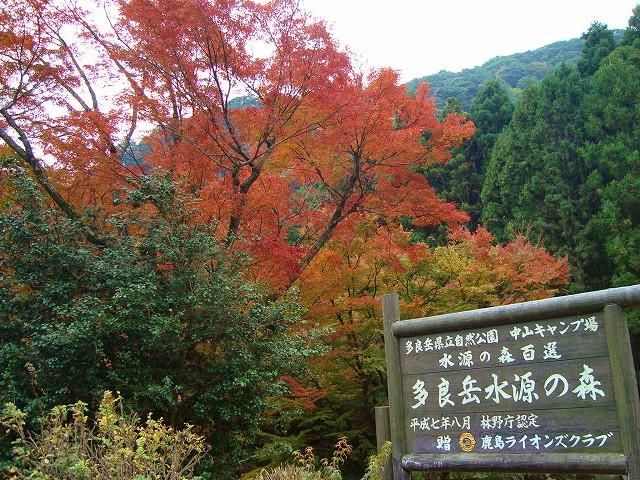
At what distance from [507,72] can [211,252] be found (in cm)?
4490

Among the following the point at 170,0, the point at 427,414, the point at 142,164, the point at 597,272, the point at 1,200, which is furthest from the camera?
the point at 597,272

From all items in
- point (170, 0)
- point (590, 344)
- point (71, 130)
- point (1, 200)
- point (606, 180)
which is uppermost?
point (606, 180)

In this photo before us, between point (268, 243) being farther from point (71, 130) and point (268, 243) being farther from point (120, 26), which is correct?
point (120, 26)

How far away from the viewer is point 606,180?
1966 cm

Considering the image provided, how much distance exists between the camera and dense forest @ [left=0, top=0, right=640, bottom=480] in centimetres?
613

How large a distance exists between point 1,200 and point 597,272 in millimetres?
17248

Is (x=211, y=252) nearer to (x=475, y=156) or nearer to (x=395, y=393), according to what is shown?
(x=395, y=393)

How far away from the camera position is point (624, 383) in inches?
122

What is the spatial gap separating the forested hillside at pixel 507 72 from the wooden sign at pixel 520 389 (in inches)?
1531

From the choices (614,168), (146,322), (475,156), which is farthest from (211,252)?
(475,156)

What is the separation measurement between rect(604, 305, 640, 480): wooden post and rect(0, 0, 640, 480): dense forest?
1.94 meters

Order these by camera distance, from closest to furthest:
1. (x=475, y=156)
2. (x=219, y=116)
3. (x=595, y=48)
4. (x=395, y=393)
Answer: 1. (x=395, y=393)
2. (x=219, y=116)
3. (x=595, y=48)
4. (x=475, y=156)

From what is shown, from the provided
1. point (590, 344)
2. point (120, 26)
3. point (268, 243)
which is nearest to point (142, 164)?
point (120, 26)

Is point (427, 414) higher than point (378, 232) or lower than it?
lower
